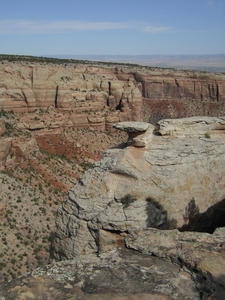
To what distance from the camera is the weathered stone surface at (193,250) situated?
8.17 meters

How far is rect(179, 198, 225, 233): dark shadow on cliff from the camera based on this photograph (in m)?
15.1

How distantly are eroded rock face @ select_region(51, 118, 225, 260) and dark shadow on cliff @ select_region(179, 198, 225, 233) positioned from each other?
6 centimetres

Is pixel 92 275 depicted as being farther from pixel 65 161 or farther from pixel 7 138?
pixel 65 161

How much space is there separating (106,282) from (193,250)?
7.95 feet

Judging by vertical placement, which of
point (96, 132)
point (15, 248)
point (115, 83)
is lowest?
point (15, 248)

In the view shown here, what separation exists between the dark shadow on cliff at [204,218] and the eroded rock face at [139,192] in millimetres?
65

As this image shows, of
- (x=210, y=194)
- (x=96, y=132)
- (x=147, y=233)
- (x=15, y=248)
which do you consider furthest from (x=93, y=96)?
(x=147, y=233)

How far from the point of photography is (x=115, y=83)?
52375 mm

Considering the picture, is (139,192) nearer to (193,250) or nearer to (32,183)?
(193,250)

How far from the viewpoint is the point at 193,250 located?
919 centimetres

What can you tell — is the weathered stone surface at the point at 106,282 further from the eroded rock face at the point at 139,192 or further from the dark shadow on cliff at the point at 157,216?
the dark shadow on cliff at the point at 157,216

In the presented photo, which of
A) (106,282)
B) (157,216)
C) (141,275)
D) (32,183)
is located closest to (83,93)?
(32,183)

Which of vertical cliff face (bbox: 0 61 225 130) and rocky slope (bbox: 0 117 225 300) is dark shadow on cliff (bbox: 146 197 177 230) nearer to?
rocky slope (bbox: 0 117 225 300)

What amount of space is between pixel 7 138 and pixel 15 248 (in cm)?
1090
